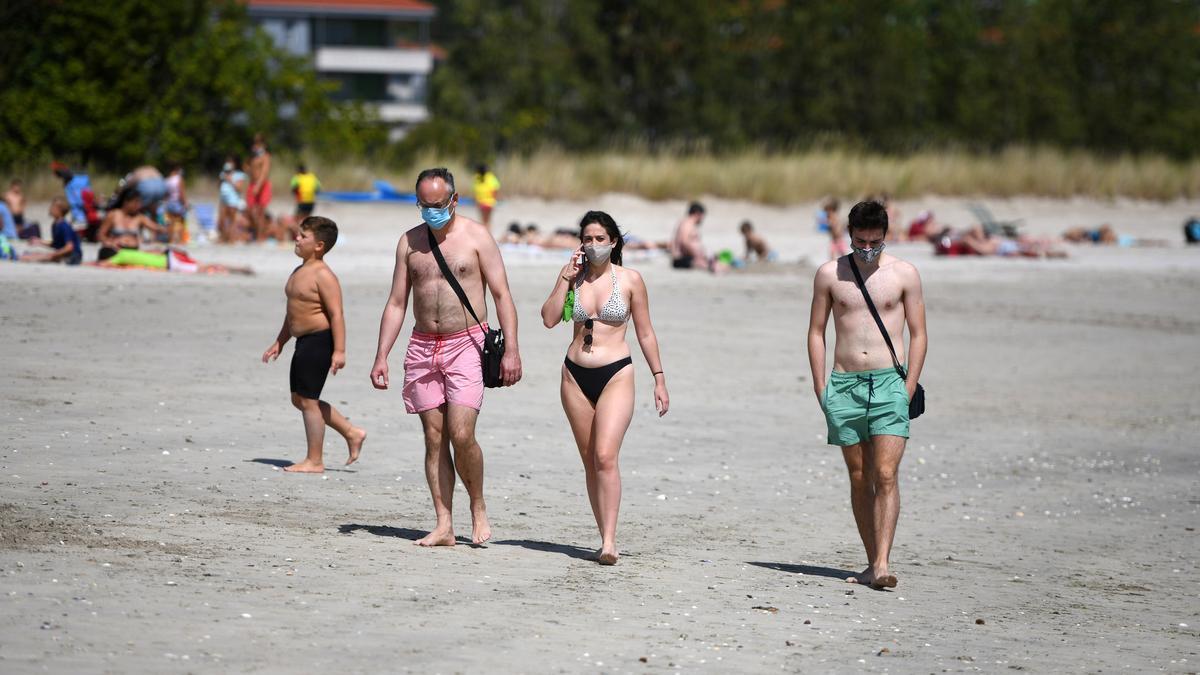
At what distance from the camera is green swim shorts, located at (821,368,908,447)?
26.1 ft

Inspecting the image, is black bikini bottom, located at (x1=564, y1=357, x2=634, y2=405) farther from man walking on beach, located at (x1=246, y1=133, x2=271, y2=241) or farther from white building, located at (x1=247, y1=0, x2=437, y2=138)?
white building, located at (x1=247, y1=0, x2=437, y2=138)

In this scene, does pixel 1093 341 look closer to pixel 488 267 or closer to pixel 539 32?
pixel 488 267

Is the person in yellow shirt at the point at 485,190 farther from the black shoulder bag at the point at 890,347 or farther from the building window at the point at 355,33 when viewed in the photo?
the building window at the point at 355,33

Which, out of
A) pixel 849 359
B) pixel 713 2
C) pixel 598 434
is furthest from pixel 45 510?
pixel 713 2

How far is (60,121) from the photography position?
35.8 m

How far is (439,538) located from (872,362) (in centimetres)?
224

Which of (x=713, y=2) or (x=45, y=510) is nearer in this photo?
(x=45, y=510)

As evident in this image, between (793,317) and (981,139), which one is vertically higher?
(981,139)

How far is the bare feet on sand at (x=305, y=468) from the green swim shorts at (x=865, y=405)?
362cm

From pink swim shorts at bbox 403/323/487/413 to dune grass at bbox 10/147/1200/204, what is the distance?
23369mm

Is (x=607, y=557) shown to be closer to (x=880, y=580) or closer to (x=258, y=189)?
(x=880, y=580)

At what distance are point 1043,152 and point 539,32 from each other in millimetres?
18185

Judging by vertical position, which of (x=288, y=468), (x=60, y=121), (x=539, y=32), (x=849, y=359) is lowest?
(x=288, y=468)

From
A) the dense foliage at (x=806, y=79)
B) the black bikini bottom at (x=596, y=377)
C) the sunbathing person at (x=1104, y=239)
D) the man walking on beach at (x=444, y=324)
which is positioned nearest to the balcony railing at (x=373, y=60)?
the dense foliage at (x=806, y=79)
